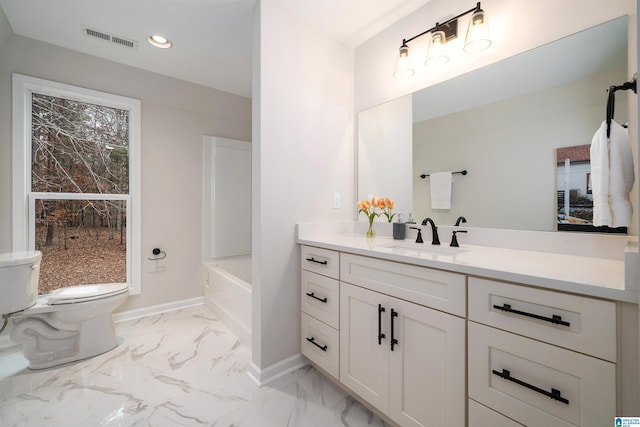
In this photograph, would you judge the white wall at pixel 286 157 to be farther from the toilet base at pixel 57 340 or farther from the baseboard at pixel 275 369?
the toilet base at pixel 57 340

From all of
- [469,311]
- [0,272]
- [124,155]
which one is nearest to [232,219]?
[124,155]

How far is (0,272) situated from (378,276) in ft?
7.48

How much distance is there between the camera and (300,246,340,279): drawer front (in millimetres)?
1557

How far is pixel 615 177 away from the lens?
91 centimetres

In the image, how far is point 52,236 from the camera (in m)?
2.24

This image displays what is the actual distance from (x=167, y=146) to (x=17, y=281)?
1582 mm

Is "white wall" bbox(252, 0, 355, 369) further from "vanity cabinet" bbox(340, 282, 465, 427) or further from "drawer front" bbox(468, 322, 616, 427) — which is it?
"drawer front" bbox(468, 322, 616, 427)

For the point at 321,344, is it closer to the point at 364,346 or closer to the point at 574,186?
the point at 364,346

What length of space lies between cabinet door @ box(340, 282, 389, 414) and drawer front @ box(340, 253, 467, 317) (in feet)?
0.22

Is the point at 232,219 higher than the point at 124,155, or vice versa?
the point at 124,155

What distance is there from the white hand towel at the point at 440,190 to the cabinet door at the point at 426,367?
2.50ft

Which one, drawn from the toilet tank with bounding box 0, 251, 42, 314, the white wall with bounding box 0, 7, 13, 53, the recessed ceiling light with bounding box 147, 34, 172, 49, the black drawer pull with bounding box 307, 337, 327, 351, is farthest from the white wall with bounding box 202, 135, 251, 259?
the black drawer pull with bounding box 307, 337, 327, 351

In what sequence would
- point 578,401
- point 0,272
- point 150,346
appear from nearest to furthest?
1. point 578,401
2. point 0,272
3. point 150,346

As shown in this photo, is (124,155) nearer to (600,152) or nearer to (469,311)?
(469,311)
